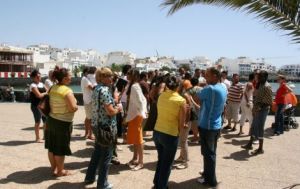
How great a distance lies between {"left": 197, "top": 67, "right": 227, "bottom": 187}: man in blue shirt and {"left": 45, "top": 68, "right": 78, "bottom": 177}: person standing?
189 cm

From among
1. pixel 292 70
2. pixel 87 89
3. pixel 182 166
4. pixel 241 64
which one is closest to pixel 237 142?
pixel 182 166

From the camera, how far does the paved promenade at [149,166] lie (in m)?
5.37

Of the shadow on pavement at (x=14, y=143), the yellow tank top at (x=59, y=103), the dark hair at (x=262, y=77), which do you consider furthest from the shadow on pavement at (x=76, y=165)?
the dark hair at (x=262, y=77)

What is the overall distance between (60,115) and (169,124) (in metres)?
1.69

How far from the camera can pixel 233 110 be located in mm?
9578

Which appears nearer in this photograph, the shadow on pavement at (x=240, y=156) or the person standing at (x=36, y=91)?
the shadow on pavement at (x=240, y=156)

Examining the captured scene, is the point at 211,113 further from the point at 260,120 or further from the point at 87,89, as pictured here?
the point at 87,89

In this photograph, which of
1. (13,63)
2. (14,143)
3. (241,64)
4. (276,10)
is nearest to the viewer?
(276,10)

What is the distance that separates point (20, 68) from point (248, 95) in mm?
60557

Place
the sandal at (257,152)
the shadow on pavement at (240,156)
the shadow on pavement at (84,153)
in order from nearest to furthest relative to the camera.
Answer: the shadow on pavement at (84,153) → the shadow on pavement at (240,156) → the sandal at (257,152)

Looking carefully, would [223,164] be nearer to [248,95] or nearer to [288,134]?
[248,95]

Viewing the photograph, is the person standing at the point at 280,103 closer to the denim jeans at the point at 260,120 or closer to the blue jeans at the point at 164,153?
the denim jeans at the point at 260,120

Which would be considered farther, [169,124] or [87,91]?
[87,91]

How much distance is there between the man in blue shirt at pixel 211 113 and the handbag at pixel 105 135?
1.30m
